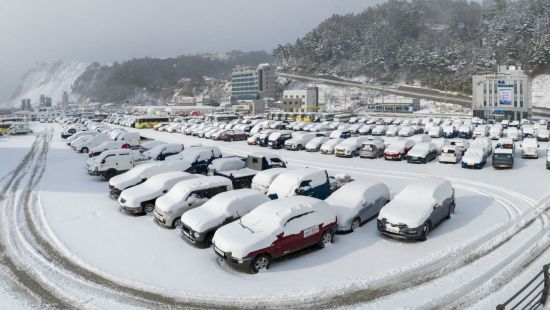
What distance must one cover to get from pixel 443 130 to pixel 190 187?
36895 mm

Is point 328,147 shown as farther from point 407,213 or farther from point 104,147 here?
point 407,213

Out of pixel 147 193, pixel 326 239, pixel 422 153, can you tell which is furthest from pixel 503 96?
pixel 147 193

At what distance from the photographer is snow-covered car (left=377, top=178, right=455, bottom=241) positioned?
504 inches

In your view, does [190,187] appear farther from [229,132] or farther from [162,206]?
[229,132]

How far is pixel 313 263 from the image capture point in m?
11.5

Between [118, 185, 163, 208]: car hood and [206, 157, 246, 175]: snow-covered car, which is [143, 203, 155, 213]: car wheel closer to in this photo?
[118, 185, 163, 208]: car hood

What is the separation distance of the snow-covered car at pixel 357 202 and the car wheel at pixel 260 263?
11.8 feet

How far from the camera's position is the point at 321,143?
3575cm

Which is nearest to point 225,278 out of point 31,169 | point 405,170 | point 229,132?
point 405,170

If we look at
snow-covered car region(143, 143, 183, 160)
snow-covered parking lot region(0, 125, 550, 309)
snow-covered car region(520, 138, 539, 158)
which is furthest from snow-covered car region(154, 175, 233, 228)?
snow-covered car region(520, 138, 539, 158)

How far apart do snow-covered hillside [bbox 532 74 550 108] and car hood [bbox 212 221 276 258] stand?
353 ft

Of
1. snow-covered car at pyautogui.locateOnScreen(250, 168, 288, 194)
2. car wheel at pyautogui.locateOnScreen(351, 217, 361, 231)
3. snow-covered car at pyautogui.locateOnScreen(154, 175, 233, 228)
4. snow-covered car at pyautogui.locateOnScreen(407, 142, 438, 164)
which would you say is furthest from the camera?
snow-covered car at pyautogui.locateOnScreen(407, 142, 438, 164)

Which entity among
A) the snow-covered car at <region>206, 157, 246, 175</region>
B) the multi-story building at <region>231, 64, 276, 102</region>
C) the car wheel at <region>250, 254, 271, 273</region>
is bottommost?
the car wheel at <region>250, 254, 271, 273</region>

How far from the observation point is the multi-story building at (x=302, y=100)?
111 m
